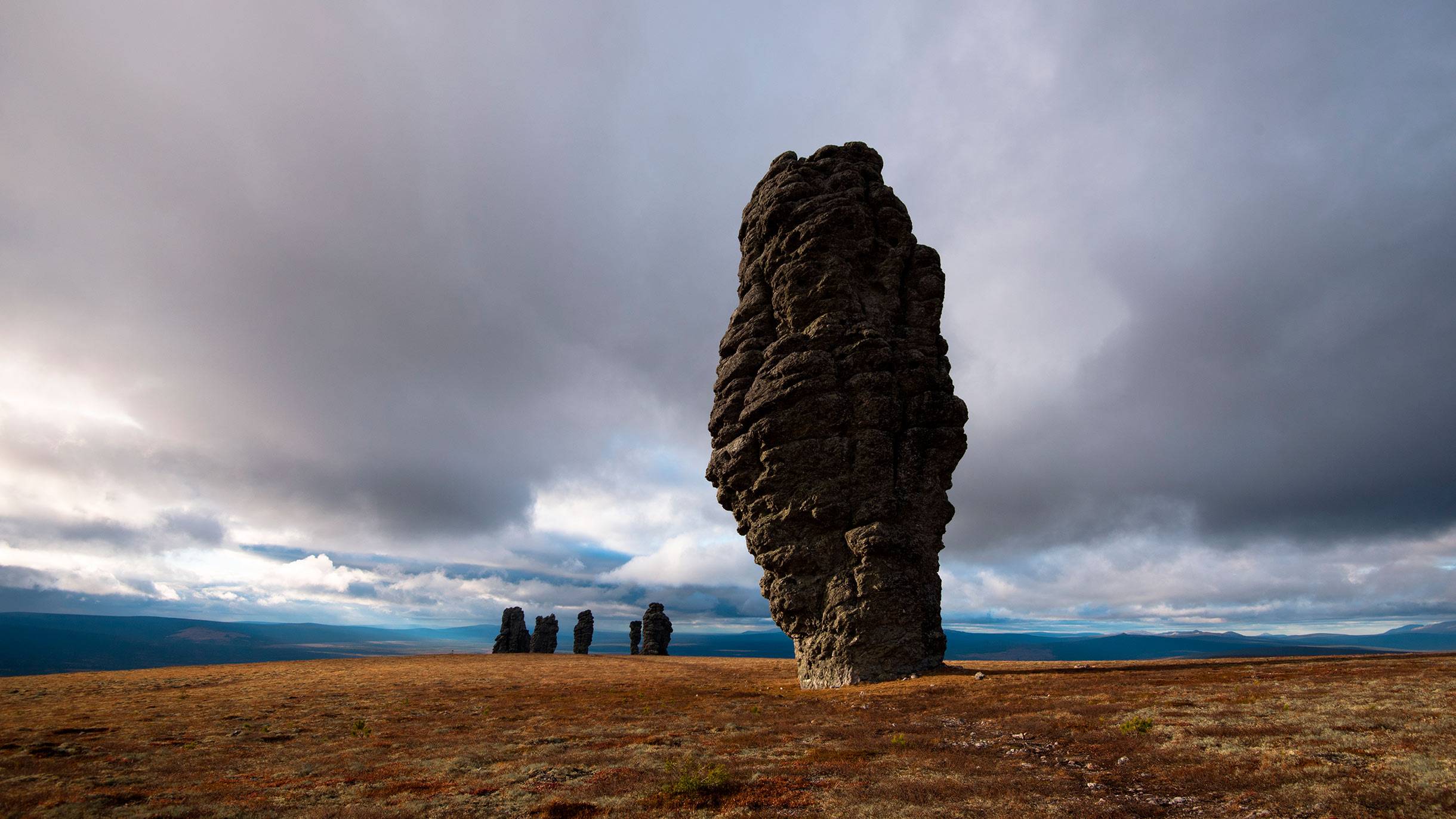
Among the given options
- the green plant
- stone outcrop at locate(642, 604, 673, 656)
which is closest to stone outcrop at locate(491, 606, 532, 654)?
stone outcrop at locate(642, 604, 673, 656)

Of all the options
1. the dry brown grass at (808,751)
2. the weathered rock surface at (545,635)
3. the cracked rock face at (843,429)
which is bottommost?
the weathered rock surface at (545,635)

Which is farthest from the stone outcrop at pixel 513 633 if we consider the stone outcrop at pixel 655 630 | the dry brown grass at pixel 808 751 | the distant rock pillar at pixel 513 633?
the dry brown grass at pixel 808 751

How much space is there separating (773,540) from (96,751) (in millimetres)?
32820

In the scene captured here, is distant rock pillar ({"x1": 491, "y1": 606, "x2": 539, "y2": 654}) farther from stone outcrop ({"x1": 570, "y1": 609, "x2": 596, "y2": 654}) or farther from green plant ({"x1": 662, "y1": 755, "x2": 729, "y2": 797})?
green plant ({"x1": 662, "y1": 755, "x2": 729, "y2": 797})

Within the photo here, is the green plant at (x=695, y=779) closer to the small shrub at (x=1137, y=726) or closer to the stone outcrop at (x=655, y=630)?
the small shrub at (x=1137, y=726)

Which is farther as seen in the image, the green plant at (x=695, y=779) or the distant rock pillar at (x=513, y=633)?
the distant rock pillar at (x=513, y=633)

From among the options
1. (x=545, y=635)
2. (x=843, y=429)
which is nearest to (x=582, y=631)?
(x=545, y=635)

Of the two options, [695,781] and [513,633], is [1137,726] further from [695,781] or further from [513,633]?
[513,633]

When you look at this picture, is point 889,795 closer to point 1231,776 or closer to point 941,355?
point 1231,776

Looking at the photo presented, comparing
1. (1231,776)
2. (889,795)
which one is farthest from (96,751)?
(1231,776)

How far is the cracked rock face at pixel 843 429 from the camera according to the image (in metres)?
38.1

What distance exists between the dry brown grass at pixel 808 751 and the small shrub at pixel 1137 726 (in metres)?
0.06

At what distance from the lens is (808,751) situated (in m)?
18.2

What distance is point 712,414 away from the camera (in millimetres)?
47156
